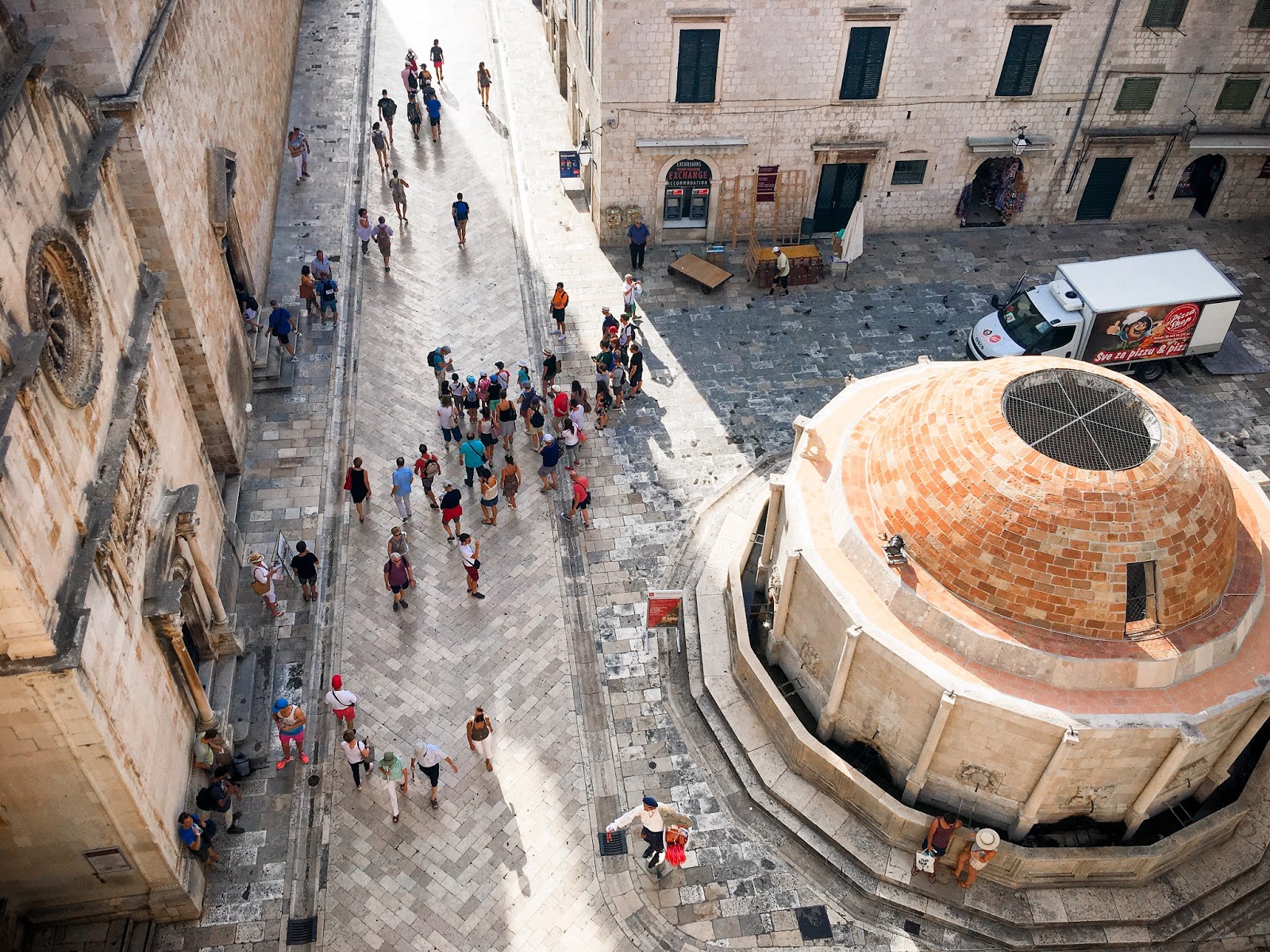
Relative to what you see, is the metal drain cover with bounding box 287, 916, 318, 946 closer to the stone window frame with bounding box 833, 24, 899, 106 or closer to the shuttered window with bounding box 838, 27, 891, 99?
the stone window frame with bounding box 833, 24, 899, 106

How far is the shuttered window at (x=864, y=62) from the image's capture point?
2880 centimetres

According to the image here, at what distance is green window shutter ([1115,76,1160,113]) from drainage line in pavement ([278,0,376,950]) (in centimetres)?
2222

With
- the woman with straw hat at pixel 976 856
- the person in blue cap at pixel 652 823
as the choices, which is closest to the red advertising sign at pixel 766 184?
the person in blue cap at pixel 652 823

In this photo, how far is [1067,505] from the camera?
16.6 meters

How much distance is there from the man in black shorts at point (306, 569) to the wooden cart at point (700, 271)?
45.3ft

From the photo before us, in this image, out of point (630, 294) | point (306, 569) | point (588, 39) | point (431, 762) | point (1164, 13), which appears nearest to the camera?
point (431, 762)

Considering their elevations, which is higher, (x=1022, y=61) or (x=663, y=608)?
(x=1022, y=61)

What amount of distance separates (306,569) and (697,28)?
17185 mm

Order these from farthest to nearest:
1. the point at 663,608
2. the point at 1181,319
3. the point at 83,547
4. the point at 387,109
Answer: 1. the point at 387,109
2. the point at 1181,319
3. the point at 663,608
4. the point at 83,547

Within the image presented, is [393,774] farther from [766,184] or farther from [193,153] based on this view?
[766,184]

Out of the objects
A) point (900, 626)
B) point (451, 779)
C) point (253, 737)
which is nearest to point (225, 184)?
point (253, 737)

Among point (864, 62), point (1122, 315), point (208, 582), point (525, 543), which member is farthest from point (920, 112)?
point (208, 582)

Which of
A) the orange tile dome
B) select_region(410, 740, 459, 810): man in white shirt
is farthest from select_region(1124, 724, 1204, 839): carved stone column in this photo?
select_region(410, 740, 459, 810): man in white shirt

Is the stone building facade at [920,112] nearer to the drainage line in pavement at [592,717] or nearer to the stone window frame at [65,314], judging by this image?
the drainage line in pavement at [592,717]
